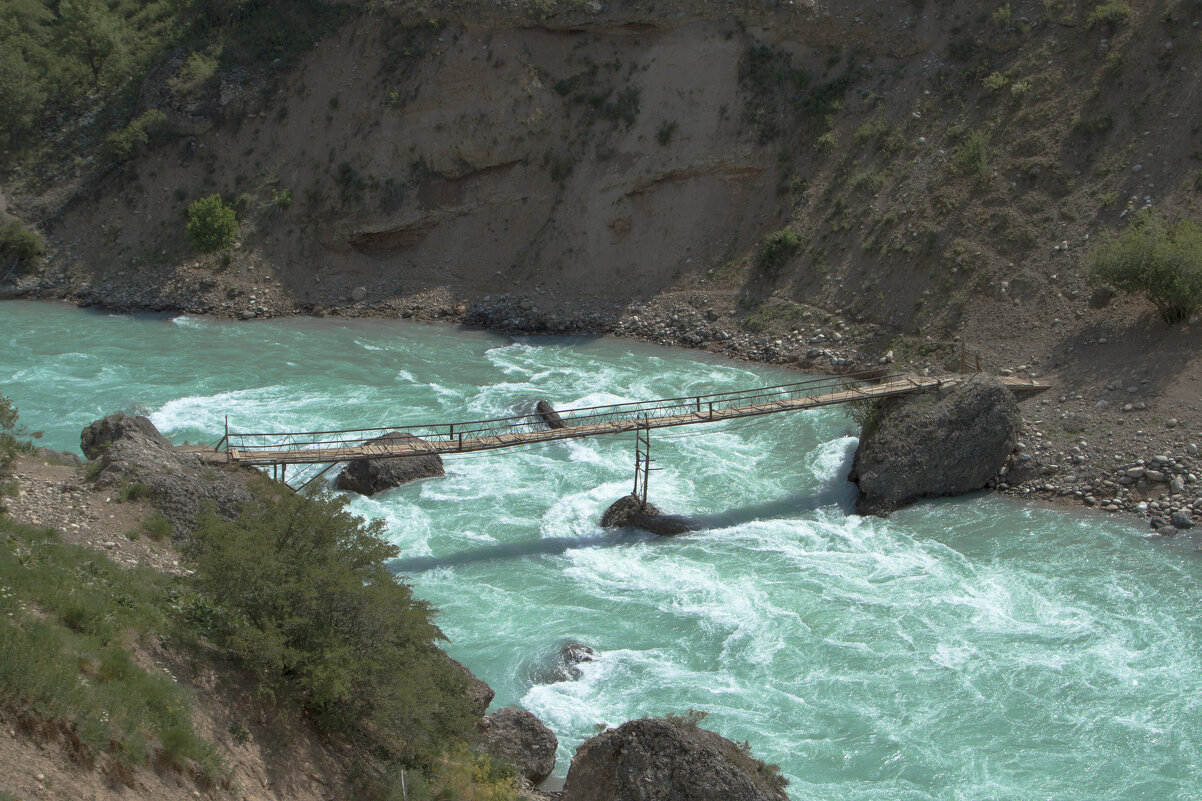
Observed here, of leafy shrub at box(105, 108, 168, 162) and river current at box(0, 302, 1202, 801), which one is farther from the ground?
leafy shrub at box(105, 108, 168, 162)

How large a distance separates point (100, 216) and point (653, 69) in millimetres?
23983

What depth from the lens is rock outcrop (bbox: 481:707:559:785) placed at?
13.9 meters

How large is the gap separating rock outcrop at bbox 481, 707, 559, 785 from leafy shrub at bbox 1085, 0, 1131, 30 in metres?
30.9

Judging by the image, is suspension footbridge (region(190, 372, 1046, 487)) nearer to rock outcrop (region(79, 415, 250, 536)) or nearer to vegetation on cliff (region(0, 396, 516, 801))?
rock outcrop (region(79, 415, 250, 536))

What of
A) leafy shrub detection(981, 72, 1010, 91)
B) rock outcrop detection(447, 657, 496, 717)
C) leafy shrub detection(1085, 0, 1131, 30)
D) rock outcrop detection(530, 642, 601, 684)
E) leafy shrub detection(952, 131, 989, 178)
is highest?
leafy shrub detection(1085, 0, 1131, 30)

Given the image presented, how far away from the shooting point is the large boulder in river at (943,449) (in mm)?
23859

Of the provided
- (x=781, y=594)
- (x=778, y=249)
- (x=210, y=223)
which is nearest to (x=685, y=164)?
(x=778, y=249)

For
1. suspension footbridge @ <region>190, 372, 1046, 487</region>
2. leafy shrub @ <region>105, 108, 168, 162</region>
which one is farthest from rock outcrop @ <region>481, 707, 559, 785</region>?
leafy shrub @ <region>105, 108, 168, 162</region>

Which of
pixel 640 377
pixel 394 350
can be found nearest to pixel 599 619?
pixel 640 377

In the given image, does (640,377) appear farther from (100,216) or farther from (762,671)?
(100,216)

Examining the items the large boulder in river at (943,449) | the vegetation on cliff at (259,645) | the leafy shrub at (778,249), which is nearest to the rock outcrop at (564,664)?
the vegetation on cliff at (259,645)

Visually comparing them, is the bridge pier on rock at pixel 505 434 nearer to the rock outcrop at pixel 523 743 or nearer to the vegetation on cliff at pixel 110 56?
the rock outcrop at pixel 523 743

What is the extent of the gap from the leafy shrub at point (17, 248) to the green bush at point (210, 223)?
21.6ft

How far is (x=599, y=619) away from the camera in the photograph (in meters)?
18.9
